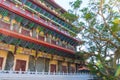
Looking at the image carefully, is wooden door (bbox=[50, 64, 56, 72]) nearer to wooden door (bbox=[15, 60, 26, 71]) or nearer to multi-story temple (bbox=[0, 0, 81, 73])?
multi-story temple (bbox=[0, 0, 81, 73])

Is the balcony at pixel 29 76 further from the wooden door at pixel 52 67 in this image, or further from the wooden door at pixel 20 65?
the wooden door at pixel 52 67

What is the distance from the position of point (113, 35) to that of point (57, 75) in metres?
7.50

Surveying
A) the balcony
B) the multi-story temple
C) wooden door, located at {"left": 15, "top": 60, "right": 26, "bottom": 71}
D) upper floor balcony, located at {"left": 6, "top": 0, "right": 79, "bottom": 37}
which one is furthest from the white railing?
upper floor balcony, located at {"left": 6, "top": 0, "right": 79, "bottom": 37}

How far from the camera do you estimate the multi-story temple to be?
12562mm

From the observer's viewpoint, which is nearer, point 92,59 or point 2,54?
point 2,54

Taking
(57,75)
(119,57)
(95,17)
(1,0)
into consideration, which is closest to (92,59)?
(119,57)

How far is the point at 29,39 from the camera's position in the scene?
12.8 metres

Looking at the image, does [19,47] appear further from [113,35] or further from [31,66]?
[113,35]

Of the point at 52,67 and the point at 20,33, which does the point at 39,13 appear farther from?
the point at 52,67

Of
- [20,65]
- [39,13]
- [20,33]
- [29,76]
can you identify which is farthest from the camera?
[39,13]

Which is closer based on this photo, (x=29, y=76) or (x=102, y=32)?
(x=29, y=76)

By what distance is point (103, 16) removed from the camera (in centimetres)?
1675

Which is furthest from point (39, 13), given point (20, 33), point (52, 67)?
point (52, 67)

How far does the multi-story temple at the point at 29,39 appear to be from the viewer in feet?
41.2
